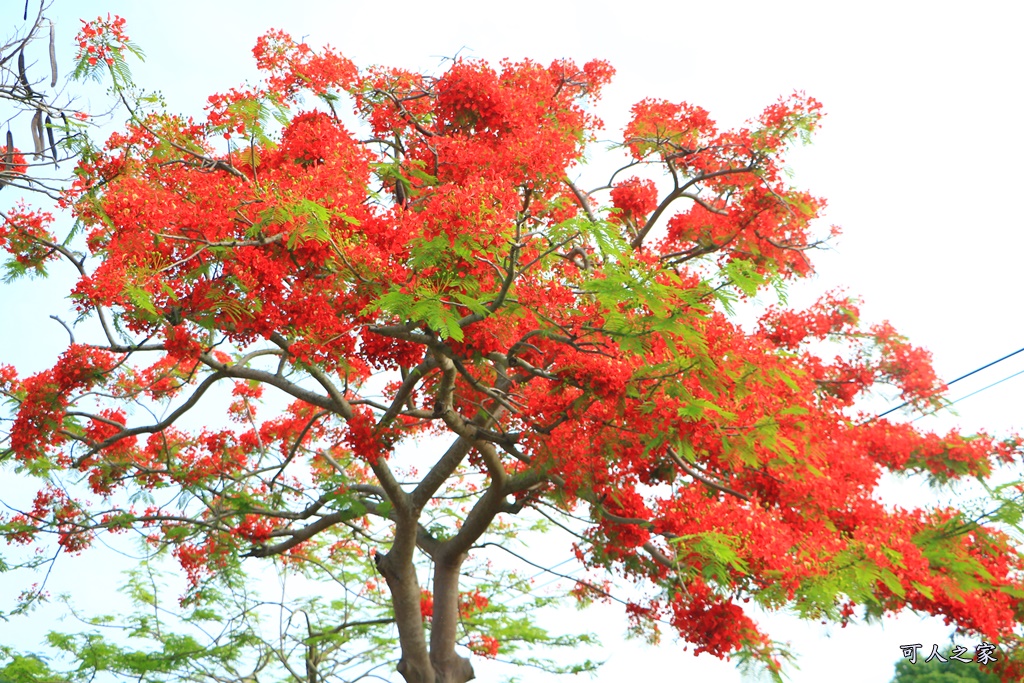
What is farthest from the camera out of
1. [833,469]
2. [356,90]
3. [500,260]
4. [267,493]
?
[267,493]

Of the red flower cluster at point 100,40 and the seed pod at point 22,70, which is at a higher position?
the red flower cluster at point 100,40

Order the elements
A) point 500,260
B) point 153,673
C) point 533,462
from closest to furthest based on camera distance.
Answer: point 500,260 → point 533,462 → point 153,673

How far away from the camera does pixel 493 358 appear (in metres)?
6.89

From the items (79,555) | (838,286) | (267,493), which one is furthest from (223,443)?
(838,286)

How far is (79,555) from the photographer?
388 inches

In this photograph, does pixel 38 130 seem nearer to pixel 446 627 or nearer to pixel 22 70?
pixel 22 70

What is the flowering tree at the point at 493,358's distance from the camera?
19.4 ft

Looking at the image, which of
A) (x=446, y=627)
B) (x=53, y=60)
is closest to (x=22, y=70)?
(x=53, y=60)

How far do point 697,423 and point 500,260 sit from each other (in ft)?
5.14

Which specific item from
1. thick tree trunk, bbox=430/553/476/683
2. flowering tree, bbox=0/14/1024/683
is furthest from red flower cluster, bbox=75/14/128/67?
thick tree trunk, bbox=430/553/476/683

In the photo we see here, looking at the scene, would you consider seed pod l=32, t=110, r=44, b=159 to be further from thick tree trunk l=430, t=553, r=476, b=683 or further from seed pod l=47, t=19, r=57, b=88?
thick tree trunk l=430, t=553, r=476, b=683

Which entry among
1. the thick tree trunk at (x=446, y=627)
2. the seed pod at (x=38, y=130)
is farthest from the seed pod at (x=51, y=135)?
the thick tree trunk at (x=446, y=627)

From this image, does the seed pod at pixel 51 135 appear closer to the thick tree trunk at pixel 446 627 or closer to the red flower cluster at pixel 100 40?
the red flower cluster at pixel 100 40

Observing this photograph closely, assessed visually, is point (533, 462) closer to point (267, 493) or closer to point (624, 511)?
point (624, 511)
